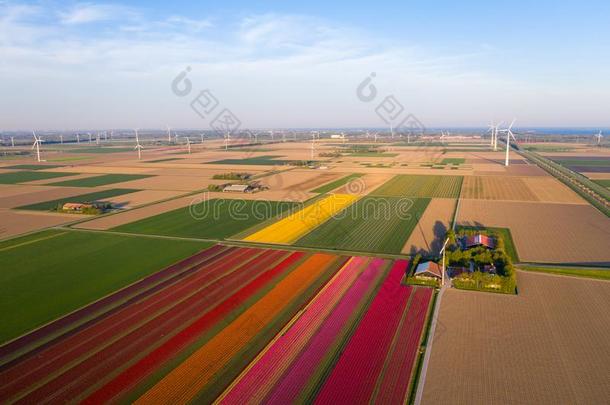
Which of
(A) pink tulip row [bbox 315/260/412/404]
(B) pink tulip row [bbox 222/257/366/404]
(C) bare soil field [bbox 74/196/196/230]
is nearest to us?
(A) pink tulip row [bbox 315/260/412/404]

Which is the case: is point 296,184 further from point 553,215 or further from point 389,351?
point 389,351

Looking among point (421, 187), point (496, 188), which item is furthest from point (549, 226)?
point (421, 187)

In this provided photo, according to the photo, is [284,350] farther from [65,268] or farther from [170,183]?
[170,183]

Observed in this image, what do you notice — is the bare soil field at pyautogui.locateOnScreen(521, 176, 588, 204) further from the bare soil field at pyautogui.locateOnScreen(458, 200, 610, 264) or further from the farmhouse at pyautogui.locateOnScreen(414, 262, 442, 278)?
the farmhouse at pyautogui.locateOnScreen(414, 262, 442, 278)

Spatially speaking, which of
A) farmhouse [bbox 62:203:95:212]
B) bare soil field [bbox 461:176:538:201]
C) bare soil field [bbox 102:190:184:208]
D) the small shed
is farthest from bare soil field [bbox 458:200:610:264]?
farmhouse [bbox 62:203:95:212]

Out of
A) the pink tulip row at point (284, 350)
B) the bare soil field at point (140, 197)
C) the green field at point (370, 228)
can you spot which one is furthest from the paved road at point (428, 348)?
the bare soil field at point (140, 197)
